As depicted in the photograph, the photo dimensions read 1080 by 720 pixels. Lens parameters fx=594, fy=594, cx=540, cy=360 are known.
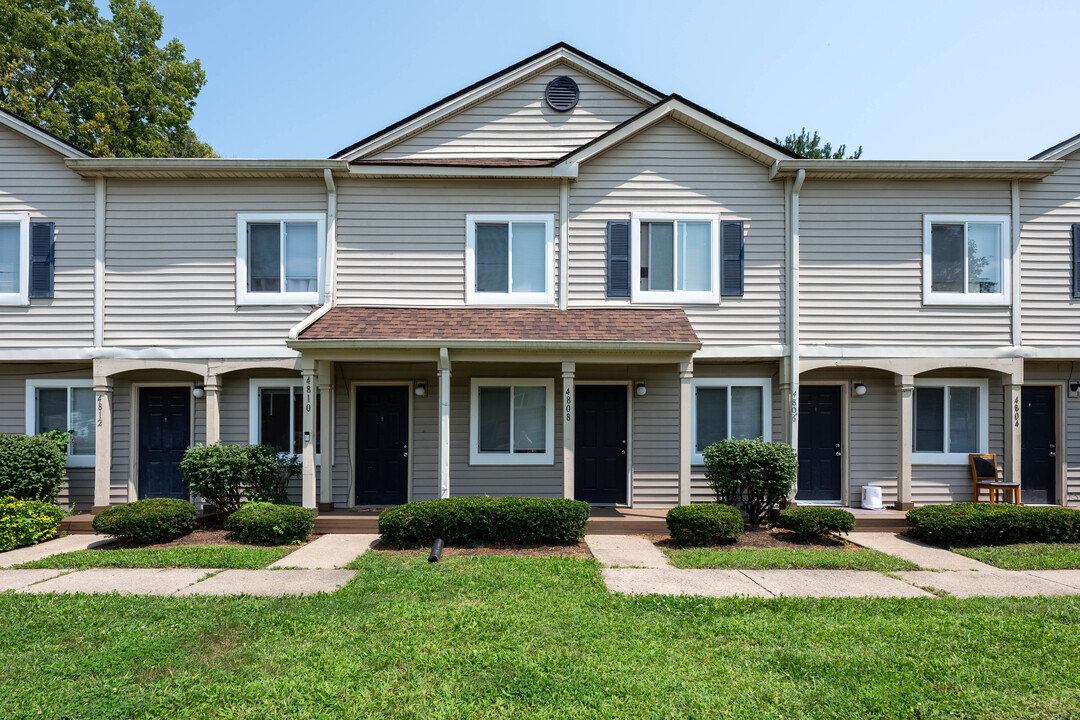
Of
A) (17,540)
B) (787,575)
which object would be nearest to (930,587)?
(787,575)

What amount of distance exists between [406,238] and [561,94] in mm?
4180

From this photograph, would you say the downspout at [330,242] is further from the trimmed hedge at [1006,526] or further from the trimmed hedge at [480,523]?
the trimmed hedge at [1006,526]

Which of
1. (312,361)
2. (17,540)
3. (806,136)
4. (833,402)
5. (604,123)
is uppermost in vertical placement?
(806,136)

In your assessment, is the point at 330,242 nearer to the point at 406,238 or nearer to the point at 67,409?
the point at 406,238

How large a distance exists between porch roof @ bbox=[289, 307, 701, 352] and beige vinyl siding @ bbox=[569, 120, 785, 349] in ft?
2.19

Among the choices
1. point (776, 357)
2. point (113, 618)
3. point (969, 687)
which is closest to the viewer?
point (969, 687)

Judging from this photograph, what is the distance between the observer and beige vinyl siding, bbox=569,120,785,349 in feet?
35.0

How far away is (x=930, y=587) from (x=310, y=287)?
10015 mm

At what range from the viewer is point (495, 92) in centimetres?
1141

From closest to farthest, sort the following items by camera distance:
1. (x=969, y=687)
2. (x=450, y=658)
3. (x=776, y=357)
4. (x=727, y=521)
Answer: (x=969, y=687) → (x=450, y=658) → (x=727, y=521) → (x=776, y=357)

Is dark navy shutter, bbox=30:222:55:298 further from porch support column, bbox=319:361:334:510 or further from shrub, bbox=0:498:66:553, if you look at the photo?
porch support column, bbox=319:361:334:510

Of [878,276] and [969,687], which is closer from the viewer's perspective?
[969,687]

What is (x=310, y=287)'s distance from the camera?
10.6 meters

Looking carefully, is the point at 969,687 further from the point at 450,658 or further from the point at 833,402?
the point at 833,402
